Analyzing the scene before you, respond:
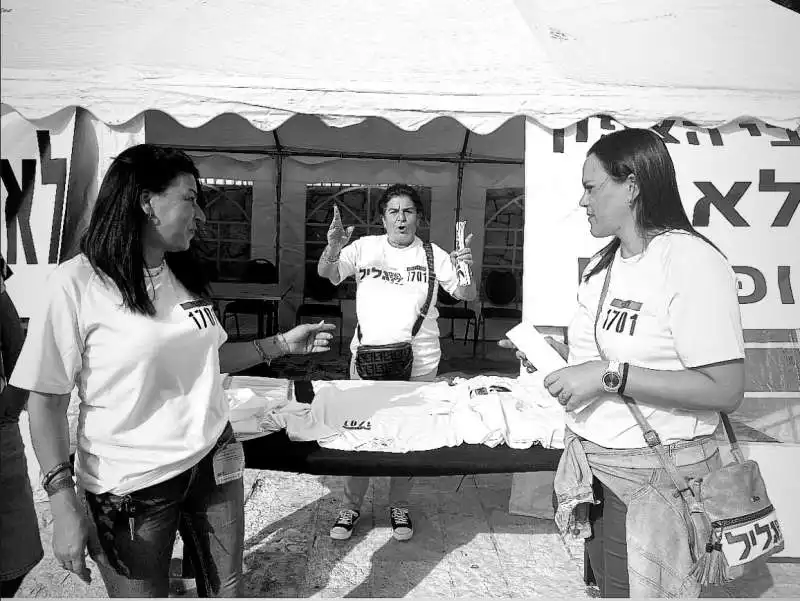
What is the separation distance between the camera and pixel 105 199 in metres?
1.56

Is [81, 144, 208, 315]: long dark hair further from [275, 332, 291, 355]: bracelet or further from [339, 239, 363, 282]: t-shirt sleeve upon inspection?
[339, 239, 363, 282]: t-shirt sleeve

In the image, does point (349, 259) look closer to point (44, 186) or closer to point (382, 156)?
point (44, 186)

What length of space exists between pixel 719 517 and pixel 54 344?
1.65m

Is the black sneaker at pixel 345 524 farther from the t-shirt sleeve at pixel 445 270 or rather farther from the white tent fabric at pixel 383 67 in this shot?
the white tent fabric at pixel 383 67

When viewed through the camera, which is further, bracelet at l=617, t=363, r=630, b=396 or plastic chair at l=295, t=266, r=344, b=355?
plastic chair at l=295, t=266, r=344, b=355

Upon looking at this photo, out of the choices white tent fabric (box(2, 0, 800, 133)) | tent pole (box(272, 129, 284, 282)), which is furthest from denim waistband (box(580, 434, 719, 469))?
tent pole (box(272, 129, 284, 282))

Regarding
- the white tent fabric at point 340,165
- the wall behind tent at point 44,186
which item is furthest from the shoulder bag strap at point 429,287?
the white tent fabric at point 340,165

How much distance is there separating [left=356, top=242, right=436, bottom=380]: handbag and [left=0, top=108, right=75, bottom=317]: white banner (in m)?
1.82

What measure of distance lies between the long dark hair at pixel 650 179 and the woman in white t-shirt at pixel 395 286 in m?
1.79

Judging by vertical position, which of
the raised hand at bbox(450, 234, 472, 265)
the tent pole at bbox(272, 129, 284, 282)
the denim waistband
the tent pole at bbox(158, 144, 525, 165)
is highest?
the tent pole at bbox(158, 144, 525, 165)

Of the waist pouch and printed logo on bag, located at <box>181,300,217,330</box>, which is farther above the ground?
printed logo on bag, located at <box>181,300,217,330</box>

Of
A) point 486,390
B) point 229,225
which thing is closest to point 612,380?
point 486,390

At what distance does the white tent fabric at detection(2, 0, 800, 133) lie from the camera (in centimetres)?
317

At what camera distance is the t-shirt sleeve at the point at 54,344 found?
1411mm
